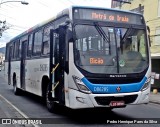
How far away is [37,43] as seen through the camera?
1341 centimetres

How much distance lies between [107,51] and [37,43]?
179 inches

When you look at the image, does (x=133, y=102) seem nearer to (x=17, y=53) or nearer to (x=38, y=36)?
(x=38, y=36)

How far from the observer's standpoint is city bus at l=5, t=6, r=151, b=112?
9242 millimetres

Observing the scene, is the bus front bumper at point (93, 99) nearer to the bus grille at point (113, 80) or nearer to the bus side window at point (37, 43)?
the bus grille at point (113, 80)

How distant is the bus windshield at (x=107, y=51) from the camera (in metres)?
9.33

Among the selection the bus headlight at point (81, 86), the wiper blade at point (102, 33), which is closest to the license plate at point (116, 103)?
the bus headlight at point (81, 86)

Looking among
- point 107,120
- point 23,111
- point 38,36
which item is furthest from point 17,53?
point 107,120

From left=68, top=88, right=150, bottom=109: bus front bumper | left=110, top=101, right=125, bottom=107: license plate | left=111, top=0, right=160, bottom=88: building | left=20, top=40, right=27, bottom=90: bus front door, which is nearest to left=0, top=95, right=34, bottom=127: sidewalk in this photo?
left=68, top=88, right=150, bottom=109: bus front bumper

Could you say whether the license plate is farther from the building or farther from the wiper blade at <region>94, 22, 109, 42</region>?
the building

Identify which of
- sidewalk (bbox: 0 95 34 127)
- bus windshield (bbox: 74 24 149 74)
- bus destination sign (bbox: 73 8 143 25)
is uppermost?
bus destination sign (bbox: 73 8 143 25)

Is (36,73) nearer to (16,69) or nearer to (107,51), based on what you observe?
(107,51)

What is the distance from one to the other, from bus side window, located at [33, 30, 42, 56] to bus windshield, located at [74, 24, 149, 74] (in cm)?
372

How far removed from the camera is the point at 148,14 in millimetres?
29969

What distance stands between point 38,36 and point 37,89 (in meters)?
2.01
